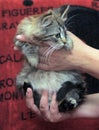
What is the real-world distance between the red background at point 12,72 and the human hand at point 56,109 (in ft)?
0.42

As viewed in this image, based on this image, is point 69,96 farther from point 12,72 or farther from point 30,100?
point 12,72

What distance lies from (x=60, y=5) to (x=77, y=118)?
21.2 inches

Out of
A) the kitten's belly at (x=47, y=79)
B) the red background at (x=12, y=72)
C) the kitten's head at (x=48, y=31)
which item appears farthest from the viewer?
the red background at (x=12, y=72)

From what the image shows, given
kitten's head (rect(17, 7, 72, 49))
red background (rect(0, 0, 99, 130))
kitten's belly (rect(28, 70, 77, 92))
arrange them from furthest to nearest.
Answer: red background (rect(0, 0, 99, 130))
kitten's belly (rect(28, 70, 77, 92))
kitten's head (rect(17, 7, 72, 49))

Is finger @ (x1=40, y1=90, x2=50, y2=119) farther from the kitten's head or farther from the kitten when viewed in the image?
the kitten's head

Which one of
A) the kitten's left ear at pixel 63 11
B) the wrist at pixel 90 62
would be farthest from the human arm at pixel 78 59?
the kitten's left ear at pixel 63 11

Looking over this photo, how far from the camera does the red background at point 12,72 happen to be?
5.74ft

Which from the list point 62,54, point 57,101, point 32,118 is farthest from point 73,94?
point 32,118

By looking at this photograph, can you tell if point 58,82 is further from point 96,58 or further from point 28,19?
point 28,19

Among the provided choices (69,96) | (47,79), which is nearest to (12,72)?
(47,79)

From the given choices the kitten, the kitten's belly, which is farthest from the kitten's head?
the kitten's belly

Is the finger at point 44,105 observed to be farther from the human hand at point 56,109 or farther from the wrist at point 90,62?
the wrist at point 90,62

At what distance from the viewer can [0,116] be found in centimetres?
175

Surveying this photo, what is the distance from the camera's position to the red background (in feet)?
5.74
